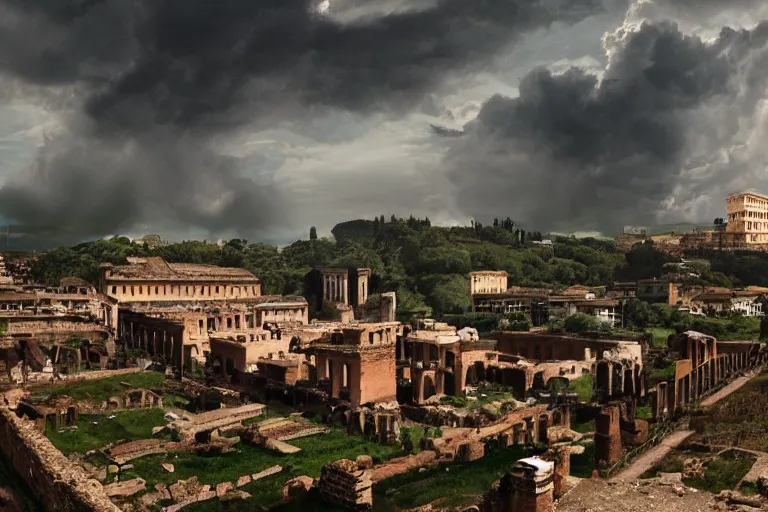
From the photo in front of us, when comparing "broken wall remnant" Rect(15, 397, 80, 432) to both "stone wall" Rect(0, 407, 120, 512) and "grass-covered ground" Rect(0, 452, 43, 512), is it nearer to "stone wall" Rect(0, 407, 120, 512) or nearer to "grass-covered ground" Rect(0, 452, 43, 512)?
"stone wall" Rect(0, 407, 120, 512)

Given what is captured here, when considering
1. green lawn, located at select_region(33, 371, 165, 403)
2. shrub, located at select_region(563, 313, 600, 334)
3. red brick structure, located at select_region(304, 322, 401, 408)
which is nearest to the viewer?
red brick structure, located at select_region(304, 322, 401, 408)

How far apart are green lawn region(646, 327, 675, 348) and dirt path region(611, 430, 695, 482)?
24.8 meters

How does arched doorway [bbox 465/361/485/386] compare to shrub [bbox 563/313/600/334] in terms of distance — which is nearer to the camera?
arched doorway [bbox 465/361/485/386]

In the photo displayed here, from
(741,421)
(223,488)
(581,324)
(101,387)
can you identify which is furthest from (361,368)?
(581,324)

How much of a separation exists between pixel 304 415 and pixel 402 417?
416 cm

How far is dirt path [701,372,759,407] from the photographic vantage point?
91.8 feet

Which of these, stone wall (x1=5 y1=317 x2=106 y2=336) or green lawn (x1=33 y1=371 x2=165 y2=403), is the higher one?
stone wall (x1=5 y1=317 x2=106 y2=336)

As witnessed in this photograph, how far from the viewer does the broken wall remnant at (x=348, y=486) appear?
17047 mm

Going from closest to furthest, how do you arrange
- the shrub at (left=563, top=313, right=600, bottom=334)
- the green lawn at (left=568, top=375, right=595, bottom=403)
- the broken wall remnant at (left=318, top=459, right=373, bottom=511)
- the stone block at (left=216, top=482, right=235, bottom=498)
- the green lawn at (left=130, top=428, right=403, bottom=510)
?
the broken wall remnant at (left=318, top=459, right=373, bottom=511) < the stone block at (left=216, top=482, right=235, bottom=498) < the green lawn at (left=130, top=428, right=403, bottom=510) < the green lawn at (left=568, top=375, right=595, bottom=403) < the shrub at (left=563, top=313, right=600, bottom=334)

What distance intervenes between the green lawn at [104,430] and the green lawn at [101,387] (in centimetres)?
302

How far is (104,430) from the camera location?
83.7 ft

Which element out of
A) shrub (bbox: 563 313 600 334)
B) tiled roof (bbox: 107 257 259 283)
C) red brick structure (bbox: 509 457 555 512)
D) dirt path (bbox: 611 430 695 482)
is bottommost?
dirt path (bbox: 611 430 695 482)

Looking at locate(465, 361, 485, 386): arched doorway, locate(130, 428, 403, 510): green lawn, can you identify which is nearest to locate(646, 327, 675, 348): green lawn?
locate(465, 361, 485, 386): arched doorway

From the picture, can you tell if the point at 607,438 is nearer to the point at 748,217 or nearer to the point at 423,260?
the point at 423,260
